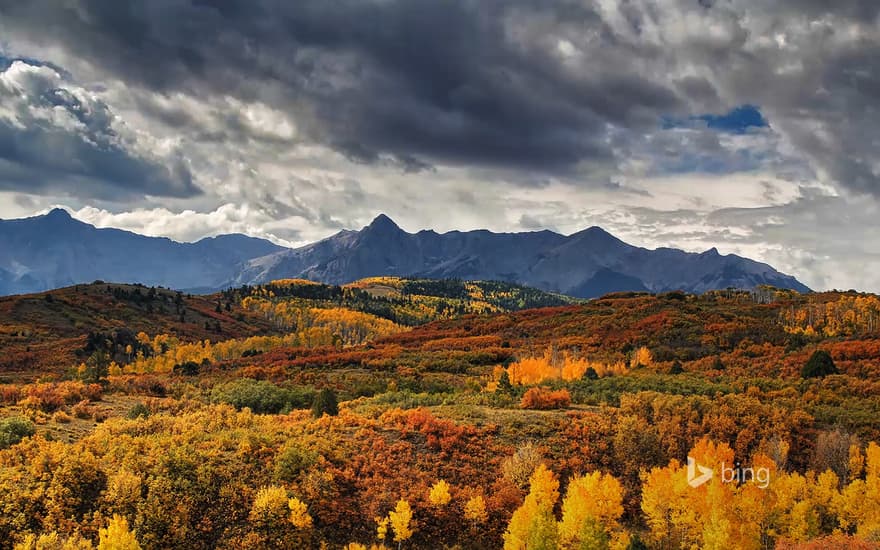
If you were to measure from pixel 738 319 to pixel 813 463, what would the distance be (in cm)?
9154

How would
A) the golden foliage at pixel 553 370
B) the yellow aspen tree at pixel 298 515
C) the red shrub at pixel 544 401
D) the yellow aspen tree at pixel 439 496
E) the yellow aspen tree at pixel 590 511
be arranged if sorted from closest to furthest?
the yellow aspen tree at pixel 298 515 < the yellow aspen tree at pixel 590 511 < the yellow aspen tree at pixel 439 496 < the red shrub at pixel 544 401 < the golden foliage at pixel 553 370

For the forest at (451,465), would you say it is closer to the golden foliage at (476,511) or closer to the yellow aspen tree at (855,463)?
the golden foliage at (476,511)

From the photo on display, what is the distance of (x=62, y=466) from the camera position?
27188 millimetres

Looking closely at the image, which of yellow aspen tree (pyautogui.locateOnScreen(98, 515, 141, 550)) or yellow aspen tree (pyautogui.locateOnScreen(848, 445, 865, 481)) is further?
yellow aspen tree (pyautogui.locateOnScreen(848, 445, 865, 481))

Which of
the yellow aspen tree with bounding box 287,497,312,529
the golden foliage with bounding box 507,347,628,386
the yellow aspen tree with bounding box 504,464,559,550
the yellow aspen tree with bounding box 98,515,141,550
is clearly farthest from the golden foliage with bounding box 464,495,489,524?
the golden foliage with bounding box 507,347,628,386

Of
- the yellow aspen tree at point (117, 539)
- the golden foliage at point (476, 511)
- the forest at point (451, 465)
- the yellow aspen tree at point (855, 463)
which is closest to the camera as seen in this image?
the yellow aspen tree at point (117, 539)

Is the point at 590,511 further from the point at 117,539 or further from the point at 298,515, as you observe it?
the point at 117,539

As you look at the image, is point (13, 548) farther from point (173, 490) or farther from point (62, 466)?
point (173, 490)

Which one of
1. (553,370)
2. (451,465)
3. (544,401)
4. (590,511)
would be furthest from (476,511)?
(553,370)

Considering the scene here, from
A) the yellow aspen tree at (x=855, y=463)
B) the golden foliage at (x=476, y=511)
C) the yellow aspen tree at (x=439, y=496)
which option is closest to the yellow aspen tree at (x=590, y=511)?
the golden foliage at (x=476, y=511)

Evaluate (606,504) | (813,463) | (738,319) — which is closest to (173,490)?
(606,504)

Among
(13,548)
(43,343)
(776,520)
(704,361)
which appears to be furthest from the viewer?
(43,343)

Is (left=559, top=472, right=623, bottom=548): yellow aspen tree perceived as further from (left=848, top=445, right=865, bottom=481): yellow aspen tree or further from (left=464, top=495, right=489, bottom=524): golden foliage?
(left=848, top=445, right=865, bottom=481): yellow aspen tree

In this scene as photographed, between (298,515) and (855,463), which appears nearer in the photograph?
(298,515)
